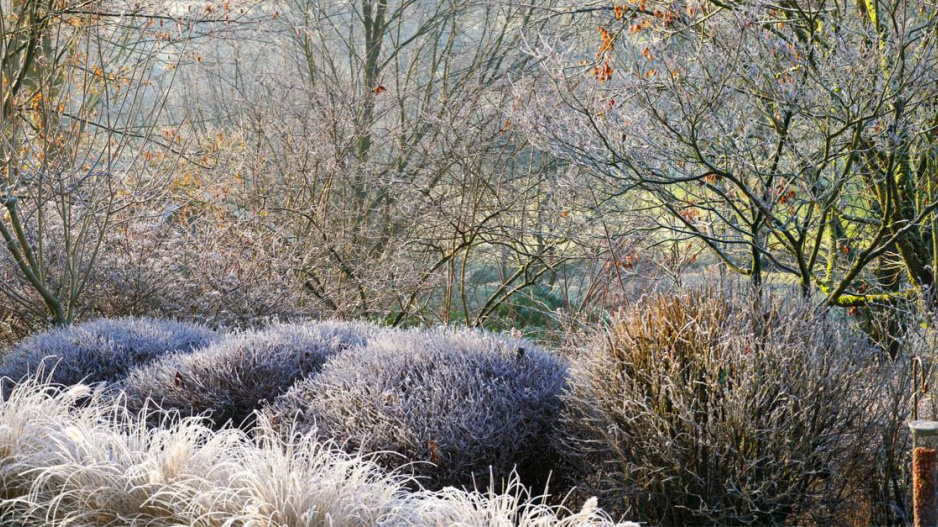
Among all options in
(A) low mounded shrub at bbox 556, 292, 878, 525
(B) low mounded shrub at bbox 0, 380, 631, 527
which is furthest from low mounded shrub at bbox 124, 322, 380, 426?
(A) low mounded shrub at bbox 556, 292, 878, 525

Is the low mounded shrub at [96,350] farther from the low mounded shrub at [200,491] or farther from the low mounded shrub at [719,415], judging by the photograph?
the low mounded shrub at [719,415]

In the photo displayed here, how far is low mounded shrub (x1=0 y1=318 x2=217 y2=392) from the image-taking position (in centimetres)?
538

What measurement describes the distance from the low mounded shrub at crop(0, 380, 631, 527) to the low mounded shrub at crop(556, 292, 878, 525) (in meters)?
0.90

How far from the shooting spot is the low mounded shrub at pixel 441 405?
3.99m

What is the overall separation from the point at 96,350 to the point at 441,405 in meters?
2.54

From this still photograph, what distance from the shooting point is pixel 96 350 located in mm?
5480

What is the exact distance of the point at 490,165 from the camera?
31.6ft

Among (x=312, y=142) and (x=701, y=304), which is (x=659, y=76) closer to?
(x=701, y=304)

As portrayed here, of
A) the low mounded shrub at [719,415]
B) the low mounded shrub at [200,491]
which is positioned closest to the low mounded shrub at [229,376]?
the low mounded shrub at [200,491]

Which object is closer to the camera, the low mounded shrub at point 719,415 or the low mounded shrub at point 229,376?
the low mounded shrub at point 719,415

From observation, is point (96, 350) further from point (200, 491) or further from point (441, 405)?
point (200, 491)

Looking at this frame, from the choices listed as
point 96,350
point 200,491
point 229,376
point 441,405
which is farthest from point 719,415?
point 96,350

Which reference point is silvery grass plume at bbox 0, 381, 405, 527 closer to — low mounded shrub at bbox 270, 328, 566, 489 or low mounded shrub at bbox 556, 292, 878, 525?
low mounded shrub at bbox 270, 328, 566, 489

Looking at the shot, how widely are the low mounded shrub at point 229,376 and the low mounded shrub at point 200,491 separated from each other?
1.20 meters
